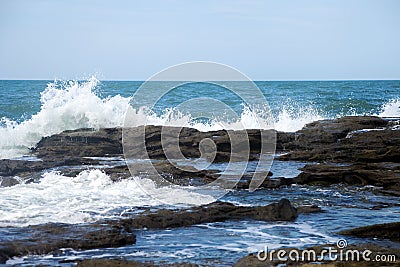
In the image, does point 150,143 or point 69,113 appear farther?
point 69,113

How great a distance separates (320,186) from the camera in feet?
37.2

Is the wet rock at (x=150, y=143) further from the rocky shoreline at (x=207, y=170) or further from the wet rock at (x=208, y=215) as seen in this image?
the wet rock at (x=208, y=215)

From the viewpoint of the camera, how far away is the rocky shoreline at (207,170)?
281 inches

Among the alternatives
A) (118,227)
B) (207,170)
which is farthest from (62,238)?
(207,170)

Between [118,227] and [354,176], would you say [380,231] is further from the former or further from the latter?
[354,176]

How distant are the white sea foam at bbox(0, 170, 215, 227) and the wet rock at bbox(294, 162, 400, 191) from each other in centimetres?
260

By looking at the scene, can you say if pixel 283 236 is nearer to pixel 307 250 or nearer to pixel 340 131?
pixel 307 250

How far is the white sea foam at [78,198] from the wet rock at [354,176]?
2.60 metres

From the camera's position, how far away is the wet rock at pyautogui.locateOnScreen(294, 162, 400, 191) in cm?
1113

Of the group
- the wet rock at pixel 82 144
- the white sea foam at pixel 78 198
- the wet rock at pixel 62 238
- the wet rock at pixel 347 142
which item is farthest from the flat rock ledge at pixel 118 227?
the wet rock at pixel 82 144

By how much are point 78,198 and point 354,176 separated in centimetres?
529

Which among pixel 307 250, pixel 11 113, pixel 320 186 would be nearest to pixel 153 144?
pixel 320 186

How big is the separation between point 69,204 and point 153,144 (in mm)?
6096

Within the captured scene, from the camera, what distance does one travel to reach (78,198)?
9.91m
